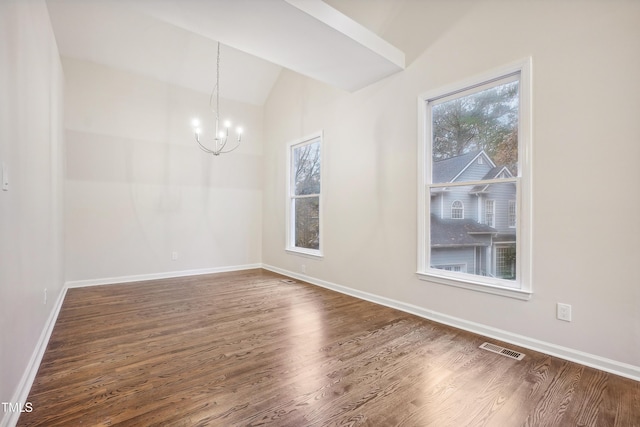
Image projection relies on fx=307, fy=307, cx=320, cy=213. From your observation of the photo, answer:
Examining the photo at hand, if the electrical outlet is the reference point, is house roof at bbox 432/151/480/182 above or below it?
above

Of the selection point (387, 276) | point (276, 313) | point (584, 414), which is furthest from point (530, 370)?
point (276, 313)

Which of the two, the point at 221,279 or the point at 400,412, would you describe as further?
the point at 221,279

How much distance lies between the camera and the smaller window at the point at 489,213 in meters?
2.82

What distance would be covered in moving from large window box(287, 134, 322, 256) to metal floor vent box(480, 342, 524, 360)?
262 cm

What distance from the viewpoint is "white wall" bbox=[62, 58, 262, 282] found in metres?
4.54

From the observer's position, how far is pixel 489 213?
2852 millimetres

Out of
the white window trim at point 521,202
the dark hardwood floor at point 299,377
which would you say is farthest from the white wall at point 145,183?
the white window trim at point 521,202

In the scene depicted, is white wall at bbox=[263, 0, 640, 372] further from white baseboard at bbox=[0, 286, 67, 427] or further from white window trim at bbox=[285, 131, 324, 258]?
white baseboard at bbox=[0, 286, 67, 427]

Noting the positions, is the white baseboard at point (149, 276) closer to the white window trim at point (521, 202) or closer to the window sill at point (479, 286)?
the window sill at point (479, 286)

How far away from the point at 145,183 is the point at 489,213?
4.96m

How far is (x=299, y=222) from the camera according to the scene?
17.7 feet

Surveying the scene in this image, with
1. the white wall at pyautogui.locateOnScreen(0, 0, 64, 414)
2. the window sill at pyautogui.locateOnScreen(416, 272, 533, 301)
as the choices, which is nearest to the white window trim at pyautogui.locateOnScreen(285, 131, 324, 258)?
the window sill at pyautogui.locateOnScreen(416, 272, 533, 301)

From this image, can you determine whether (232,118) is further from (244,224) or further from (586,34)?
(586,34)

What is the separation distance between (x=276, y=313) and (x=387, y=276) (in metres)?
1.37
